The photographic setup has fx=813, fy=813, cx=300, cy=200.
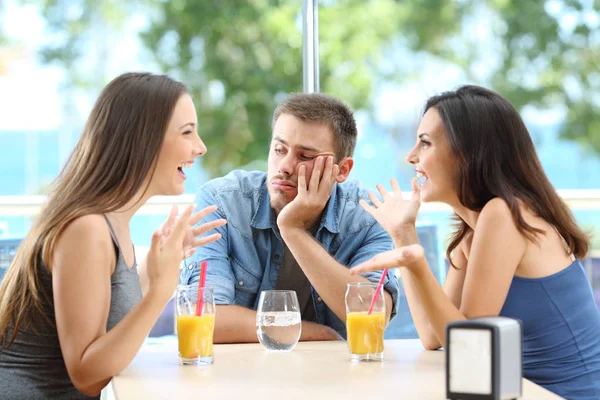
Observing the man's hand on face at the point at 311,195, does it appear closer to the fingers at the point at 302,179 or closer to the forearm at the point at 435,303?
the fingers at the point at 302,179

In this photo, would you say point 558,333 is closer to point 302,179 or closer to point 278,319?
point 278,319

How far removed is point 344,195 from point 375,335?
0.91 metres

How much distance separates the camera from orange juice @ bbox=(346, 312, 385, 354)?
165 centimetres

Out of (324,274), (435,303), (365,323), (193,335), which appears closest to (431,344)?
(435,303)

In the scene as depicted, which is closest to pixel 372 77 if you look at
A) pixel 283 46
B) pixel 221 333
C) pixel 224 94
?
pixel 283 46

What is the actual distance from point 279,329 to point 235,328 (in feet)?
1.02

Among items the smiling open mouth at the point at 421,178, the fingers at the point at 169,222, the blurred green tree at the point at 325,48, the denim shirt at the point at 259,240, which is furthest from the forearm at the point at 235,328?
the blurred green tree at the point at 325,48

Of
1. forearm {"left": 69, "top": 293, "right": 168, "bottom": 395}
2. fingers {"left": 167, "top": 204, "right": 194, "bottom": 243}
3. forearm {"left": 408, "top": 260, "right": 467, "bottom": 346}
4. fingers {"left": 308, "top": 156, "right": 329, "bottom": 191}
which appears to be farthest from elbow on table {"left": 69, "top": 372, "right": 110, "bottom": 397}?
fingers {"left": 308, "top": 156, "right": 329, "bottom": 191}

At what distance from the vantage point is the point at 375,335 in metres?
1.66

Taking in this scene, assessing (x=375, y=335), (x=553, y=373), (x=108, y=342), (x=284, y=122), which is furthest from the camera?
(x=284, y=122)

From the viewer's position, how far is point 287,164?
234 centimetres

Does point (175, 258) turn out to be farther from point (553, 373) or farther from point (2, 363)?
point (553, 373)

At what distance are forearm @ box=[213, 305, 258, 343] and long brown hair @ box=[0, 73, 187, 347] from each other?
0.44 meters

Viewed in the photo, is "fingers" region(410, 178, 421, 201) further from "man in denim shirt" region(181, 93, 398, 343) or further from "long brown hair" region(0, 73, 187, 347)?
"long brown hair" region(0, 73, 187, 347)
